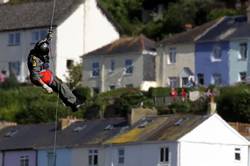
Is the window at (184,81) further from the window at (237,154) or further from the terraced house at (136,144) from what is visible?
the window at (237,154)

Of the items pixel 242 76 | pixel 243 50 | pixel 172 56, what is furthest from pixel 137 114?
pixel 172 56

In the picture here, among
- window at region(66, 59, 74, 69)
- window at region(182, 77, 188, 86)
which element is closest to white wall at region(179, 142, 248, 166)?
window at region(182, 77, 188, 86)

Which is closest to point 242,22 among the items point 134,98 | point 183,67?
point 183,67

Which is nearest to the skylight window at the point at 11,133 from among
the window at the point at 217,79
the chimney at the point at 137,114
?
the chimney at the point at 137,114

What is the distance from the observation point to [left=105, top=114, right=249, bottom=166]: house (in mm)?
87062

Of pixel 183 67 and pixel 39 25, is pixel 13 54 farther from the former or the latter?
pixel 183 67

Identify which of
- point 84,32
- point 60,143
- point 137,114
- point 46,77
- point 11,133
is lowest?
point 60,143

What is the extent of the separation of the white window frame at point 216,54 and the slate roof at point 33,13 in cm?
1572

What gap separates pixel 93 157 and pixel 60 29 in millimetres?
35291

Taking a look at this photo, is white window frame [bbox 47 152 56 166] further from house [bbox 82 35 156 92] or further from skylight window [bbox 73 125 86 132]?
house [bbox 82 35 156 92]

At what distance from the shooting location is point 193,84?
11044 cm

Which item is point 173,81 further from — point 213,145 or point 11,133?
point 213,145

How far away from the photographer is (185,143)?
87.3 m

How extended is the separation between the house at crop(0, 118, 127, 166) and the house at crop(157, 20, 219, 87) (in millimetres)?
18966
